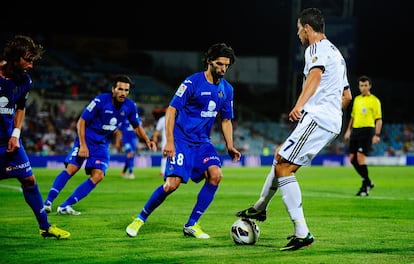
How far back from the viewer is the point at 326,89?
23.9ft

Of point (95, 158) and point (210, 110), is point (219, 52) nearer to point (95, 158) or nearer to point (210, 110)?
point (210, 110)

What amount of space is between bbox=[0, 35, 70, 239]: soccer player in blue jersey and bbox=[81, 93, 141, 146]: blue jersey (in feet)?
10.9

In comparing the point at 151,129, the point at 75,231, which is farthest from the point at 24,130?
the point at 75,231

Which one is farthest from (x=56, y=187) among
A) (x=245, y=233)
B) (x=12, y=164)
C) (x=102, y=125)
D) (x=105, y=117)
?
(x=245, y=233)

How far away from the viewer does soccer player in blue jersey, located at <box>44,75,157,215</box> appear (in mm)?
11102

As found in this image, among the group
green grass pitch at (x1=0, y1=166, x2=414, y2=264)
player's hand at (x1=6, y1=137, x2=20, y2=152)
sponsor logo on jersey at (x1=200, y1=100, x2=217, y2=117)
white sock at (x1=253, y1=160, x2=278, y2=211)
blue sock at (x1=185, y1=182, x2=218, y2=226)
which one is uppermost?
sponsor logo on jersey at (x1=200, y1=100, x2=217, y2=117)

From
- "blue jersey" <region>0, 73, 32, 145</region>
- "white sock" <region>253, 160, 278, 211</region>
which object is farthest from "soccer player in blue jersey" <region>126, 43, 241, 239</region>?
"blue jersey" <region>0, 73, 32, 145</region>

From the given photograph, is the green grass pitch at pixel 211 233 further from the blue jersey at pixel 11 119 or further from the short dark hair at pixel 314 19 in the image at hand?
the short dark hair at pixel 314 19

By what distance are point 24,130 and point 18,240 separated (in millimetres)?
24873

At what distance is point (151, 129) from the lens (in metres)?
36.4

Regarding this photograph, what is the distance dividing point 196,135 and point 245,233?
1.44m

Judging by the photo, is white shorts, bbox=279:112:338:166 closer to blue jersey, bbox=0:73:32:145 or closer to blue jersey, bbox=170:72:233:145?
blue jersey, bbox=170:72:233:145

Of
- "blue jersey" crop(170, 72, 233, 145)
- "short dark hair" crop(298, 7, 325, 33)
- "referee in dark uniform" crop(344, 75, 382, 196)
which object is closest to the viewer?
"short dark hair" crop(298, 7, 325, 33)

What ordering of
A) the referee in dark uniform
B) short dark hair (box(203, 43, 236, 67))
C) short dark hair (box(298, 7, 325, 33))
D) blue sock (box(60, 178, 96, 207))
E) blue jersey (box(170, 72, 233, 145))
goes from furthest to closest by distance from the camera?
the referee in dark uniform
blue sock (box(60, 178, 96, 207))
blue jersey (box(170, 72, 233, 145))
short dark hair (box(203, 43, 236, 67))
short dark hair (box(298, 7, 325, 33))
